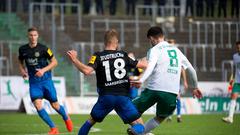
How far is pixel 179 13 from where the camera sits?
151 ft

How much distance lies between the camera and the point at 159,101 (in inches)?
668

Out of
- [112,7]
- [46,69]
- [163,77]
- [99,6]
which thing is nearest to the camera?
[163,77]

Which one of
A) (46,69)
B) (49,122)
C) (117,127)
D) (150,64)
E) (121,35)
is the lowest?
(117,127)

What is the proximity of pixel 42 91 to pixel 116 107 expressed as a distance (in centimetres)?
567

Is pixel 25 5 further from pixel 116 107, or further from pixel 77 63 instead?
pixel 77 63

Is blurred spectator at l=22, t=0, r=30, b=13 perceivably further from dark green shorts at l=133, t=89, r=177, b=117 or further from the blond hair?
the blond hair

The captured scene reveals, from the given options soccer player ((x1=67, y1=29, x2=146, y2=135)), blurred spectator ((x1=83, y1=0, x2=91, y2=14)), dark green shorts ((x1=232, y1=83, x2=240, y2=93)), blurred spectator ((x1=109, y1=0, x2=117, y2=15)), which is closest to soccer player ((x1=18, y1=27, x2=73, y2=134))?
soccer player ((x1=67, y1=29, x2=146, y2=135))

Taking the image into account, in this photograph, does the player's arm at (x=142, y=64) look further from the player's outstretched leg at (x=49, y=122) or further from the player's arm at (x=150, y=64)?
the player's outstretched leg at (x=49, y=122)

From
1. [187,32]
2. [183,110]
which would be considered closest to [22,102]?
[183,110]

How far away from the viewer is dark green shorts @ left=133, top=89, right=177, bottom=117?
665 inches

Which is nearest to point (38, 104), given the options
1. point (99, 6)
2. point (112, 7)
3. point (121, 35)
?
point (121, 35)

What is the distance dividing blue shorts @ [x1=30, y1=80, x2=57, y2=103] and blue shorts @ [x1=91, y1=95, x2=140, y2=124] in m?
5.34

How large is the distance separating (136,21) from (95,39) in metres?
2.14

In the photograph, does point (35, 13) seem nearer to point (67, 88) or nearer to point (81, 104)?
point (67, 88)
